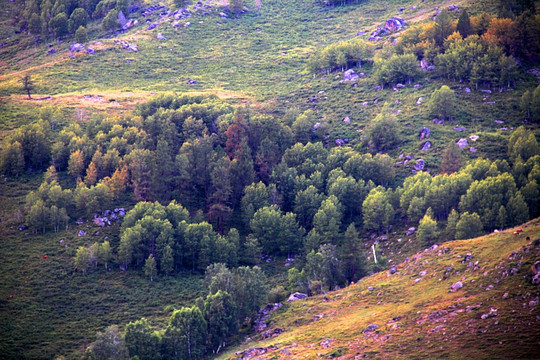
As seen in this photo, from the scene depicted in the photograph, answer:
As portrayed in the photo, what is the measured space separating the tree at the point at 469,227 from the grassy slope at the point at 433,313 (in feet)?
67.1

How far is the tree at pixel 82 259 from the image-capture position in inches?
4306

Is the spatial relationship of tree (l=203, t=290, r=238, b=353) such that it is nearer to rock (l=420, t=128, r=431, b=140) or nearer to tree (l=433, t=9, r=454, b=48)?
rock (l=420, t=128, r=431, b=140)

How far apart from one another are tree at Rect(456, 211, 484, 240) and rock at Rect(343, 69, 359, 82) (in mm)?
94545

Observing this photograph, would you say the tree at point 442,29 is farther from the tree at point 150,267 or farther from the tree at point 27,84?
the tree at point 27,84

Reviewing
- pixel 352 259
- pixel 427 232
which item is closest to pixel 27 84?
pixel 352 259

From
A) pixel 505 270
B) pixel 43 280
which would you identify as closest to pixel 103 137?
pixel 43 280

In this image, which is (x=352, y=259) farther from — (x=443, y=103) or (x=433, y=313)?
(x=443, y=103)

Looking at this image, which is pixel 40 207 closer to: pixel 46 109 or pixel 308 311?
pixel 46 109

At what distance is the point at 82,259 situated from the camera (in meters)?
109

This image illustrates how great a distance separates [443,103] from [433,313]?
102959 mm

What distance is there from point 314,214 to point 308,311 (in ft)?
161

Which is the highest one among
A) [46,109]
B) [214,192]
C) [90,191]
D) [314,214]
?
[46,109]

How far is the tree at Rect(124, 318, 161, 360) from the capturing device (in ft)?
265

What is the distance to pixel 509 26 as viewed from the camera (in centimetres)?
16675
